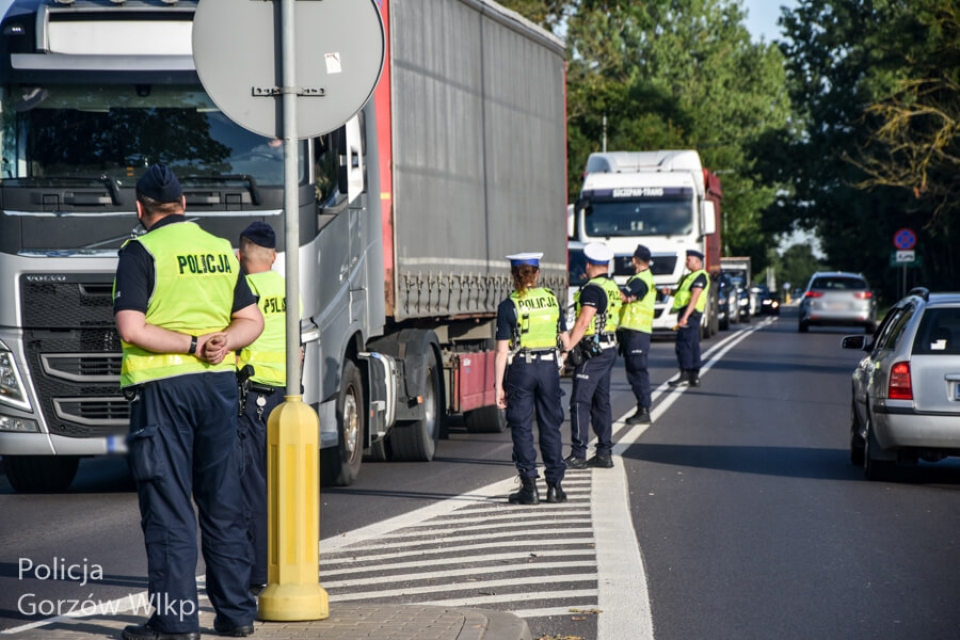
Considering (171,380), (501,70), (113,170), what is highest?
(501,70)

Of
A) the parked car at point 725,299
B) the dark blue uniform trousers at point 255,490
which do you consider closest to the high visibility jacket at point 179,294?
the dark blue uniform trousers at point 255,490

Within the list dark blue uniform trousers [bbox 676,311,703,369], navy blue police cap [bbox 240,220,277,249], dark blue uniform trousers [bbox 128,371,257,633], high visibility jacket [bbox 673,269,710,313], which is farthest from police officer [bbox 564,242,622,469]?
dark blue uniform trousers [bbox 676,311,703,369]

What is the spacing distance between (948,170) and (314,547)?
31.3m

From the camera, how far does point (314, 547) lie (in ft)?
22.1

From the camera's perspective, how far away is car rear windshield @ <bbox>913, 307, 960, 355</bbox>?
12.2m

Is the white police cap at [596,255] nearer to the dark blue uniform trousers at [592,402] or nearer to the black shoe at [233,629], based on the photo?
the dark blue uniform trousers at [592,402]

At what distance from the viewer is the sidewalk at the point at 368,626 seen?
6379 millimetres

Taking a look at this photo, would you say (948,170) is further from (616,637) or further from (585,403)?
(616,637)

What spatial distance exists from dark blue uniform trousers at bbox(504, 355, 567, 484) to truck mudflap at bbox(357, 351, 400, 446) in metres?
1.62

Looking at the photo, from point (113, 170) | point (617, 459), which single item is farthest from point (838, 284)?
point (113, 170)

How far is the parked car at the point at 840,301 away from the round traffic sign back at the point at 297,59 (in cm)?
3952

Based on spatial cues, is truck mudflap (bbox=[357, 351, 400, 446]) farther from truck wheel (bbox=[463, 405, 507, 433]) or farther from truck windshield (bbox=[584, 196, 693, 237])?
truck windshield (bbox=[584, 196, 693, 237])

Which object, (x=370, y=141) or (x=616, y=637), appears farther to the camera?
(x=370, y=141)

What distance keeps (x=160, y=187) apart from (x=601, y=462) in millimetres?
7750
